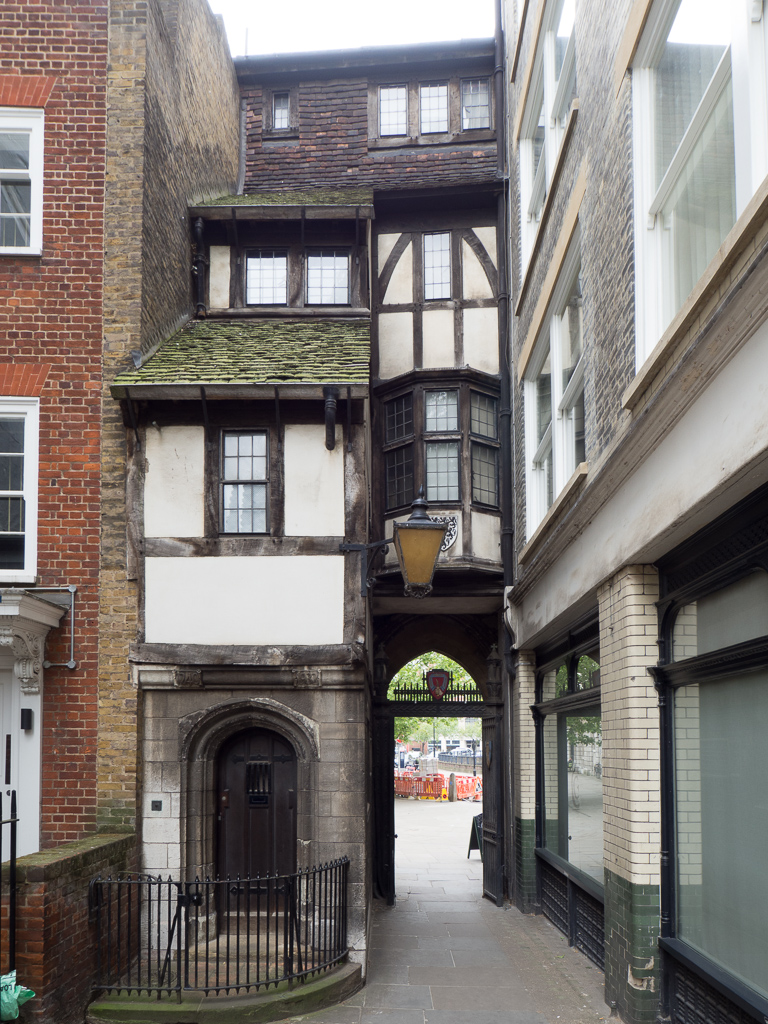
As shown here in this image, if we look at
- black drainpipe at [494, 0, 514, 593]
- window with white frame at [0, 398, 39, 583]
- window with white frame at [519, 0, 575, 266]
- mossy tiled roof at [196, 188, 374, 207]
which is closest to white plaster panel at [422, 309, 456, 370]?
black drainpipe at [494, 0, 514, 593]

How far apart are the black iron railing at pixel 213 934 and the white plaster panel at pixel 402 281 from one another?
29.0ft

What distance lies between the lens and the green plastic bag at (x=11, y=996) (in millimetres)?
7316

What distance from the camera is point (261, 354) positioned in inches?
468

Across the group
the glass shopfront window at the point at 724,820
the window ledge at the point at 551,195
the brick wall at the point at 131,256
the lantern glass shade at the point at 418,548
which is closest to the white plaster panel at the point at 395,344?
the window ledge at the point at 551,195

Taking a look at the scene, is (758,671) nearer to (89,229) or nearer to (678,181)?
(678,181)

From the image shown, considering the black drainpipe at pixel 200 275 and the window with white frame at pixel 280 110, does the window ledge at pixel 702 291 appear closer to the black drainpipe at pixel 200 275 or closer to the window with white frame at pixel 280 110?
the black drainpipe at pixel 200 275

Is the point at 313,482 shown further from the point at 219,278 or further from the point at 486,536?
the point at 219,278

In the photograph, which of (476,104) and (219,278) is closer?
(219,278)

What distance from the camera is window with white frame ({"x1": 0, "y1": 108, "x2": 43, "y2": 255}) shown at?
11.2 m

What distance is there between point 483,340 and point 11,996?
11.0 meters

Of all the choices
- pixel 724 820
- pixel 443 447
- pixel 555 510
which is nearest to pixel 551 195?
pixel 555 510

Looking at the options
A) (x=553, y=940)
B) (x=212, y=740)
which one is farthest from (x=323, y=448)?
(x=553, y=940)

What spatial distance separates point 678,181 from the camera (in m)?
6.59

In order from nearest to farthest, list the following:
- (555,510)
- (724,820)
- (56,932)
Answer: (724,820) → (56,932) → (555,510)
